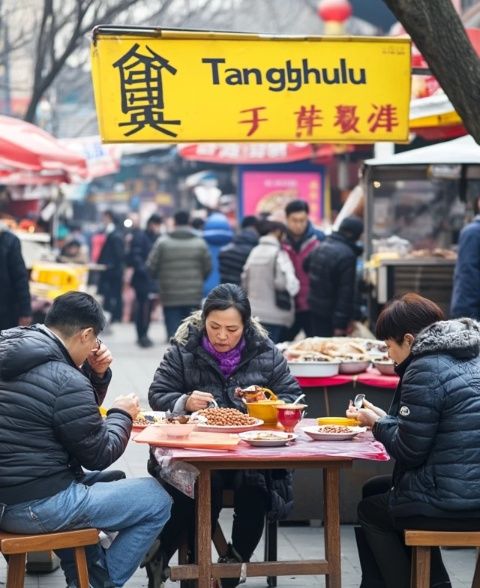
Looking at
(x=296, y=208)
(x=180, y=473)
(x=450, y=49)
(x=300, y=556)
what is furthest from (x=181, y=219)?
(x=180, y=473)

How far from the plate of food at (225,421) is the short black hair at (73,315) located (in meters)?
0.72

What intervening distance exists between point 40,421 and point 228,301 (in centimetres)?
158

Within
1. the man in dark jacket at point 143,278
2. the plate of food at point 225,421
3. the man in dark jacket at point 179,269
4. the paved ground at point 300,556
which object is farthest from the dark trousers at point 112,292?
the plate of food at point 225,421

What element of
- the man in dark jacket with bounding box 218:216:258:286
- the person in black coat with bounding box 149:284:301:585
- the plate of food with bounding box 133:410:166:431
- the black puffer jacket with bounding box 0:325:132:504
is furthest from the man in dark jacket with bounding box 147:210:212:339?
the black puffer jacket with bounding box 0:325:132:504

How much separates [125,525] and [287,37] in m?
3.41

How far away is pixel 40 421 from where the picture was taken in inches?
202

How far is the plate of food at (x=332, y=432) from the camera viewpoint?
563 cm

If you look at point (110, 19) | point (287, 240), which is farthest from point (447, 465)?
point (110, 19)

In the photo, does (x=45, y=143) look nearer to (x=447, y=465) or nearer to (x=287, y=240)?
(x=287, y=240)

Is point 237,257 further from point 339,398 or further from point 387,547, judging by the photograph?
point 387,547

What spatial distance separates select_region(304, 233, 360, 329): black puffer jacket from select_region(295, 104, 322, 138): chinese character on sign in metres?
3.78

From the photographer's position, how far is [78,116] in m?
43.5

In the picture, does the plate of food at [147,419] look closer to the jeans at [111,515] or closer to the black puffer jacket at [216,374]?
the black puffer jacket at [216,374]

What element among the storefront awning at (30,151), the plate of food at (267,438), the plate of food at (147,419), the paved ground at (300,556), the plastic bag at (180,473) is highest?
the storefront awning at (30,151)
